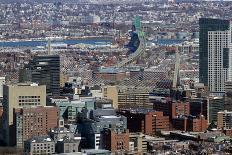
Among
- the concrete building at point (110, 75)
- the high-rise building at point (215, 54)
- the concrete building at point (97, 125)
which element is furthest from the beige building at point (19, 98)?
the concrete building at point (110, 75)

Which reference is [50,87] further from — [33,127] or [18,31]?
[18,31]

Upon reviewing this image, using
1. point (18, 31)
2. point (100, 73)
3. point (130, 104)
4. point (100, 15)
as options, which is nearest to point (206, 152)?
point (130, 104)

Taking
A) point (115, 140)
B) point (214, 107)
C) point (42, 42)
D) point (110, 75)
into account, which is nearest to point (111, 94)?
point (214, 107)

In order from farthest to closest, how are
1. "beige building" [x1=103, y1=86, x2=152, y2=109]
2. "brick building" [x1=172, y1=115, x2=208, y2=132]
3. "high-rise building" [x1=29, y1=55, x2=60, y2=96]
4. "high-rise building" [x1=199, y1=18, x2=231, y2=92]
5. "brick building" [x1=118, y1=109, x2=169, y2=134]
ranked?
"high-rise building" [x1=199, y1=18, x2=231, y2=92]
"beige building" [x1=103, y1=86, x2=152, y2=109]
"high-rise building" [x1=29, y1=55, x2=60, y2=96]
"brick building" [x1=172, y1=115, x2=208, y2=132]
"brick building" [x1=118, y1=109, x2=169, y2=134]

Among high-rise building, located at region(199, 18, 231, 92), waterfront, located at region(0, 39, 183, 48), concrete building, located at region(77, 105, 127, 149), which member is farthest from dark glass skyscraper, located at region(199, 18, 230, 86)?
waterfront, located at region(0, 39, 183, 48)

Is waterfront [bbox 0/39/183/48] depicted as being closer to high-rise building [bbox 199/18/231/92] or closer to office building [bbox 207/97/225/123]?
high-rise building [bbox 199/18/231/92]

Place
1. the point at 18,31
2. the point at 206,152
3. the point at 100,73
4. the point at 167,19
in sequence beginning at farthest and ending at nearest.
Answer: the point at 167,19 → the point at 18,31 → the point at 100,73 → the point at 206,152
